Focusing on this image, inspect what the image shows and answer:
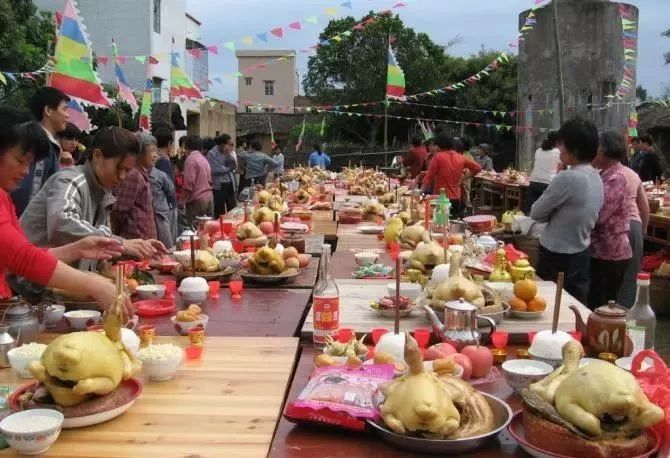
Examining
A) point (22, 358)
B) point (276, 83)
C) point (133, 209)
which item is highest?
point (276, 83)

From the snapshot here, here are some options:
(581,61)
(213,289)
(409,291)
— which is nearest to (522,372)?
(409,291)

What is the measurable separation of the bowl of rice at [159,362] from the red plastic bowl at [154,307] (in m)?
0.77

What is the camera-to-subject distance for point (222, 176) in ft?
34.6

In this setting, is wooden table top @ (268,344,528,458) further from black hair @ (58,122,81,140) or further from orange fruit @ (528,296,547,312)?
black hair @ (58,122,81,140)

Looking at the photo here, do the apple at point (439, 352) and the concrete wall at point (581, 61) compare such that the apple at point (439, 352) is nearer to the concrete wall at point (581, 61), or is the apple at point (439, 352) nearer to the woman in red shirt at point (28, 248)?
the woman in red shirt at point (28, 248)

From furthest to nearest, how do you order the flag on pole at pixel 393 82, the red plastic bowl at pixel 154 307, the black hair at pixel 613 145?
the flag on pole at pixel 393 82 → the black hair at pixel 613 145 → the red plastic bowl at pixel 154 307

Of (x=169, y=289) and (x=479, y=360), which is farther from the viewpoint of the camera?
(x=169, y=289)

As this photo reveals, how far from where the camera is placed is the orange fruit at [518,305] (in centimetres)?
265

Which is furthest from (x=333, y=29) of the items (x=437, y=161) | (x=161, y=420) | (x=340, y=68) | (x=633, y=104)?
(x=161, y=420)

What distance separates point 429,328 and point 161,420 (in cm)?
114

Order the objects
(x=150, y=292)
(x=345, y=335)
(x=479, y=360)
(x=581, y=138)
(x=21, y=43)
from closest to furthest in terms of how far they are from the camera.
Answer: (x=479, y=360) → (x=345, y=335) → (x=150, y=292) → (x=581, y=138) → (x=21, y=43)

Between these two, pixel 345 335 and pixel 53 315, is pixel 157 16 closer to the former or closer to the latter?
pixel 53 315

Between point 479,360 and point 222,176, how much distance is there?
29.3 feet

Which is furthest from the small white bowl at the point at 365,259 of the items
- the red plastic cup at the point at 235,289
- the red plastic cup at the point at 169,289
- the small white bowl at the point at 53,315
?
the small white bowl at the point at 53,315
